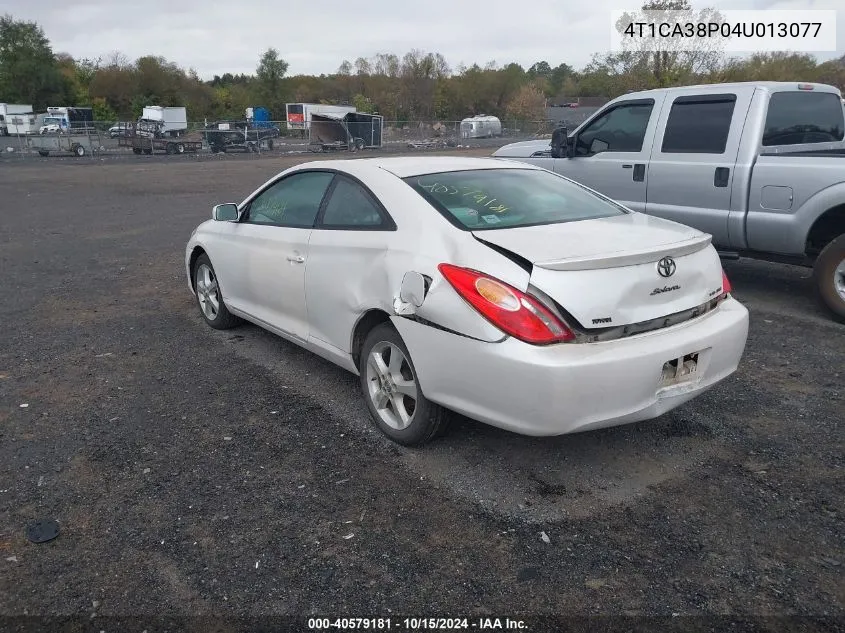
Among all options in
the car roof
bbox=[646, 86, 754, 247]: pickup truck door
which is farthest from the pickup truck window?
the car roof

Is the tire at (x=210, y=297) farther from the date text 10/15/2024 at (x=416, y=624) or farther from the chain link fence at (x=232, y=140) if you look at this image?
the chain link fence at (x=232, y=140)

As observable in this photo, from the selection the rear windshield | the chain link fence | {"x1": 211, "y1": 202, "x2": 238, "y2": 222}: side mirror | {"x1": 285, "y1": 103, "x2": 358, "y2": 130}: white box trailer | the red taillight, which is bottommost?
the red taillight

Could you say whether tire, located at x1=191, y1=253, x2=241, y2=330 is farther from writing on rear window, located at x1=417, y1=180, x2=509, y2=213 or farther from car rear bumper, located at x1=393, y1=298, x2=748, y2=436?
car rear bumper, located at x1=393, y1=298, x2=748, y2=436

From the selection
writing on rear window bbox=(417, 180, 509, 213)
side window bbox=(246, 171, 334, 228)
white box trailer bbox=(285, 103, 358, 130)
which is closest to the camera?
writing on rear window bbox=(417, 180, 509, 213)

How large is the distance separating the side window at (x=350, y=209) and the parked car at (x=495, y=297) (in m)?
0.01

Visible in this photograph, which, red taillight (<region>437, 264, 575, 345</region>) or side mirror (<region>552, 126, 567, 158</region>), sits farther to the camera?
side mirror (<region>552, 126, 567, 158</region>)

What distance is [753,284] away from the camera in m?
7.45

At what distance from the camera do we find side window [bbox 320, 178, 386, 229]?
160 inches

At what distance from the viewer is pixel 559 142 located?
7.90 m

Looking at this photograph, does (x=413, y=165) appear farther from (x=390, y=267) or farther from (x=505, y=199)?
(x=390, y=267)

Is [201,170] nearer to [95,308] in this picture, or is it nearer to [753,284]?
[95,308]

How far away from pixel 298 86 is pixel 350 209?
339 feet

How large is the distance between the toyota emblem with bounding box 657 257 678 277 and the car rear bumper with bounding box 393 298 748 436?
27cm

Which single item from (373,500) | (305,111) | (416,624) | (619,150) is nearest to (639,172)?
(619,150)
